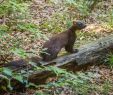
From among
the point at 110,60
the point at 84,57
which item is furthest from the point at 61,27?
the point at 84,57

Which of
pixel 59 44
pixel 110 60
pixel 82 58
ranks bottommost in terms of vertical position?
pixel 110 60

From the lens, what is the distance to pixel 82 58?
6.21 m

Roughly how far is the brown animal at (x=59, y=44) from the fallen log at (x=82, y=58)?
0.13 metres

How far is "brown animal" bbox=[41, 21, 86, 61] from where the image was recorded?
586 cm

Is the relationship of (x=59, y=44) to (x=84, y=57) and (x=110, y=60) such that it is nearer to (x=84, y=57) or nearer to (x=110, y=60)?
(x=84, y=57)

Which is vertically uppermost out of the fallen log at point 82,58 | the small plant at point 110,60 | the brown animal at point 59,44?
the brown animal at point 59,44

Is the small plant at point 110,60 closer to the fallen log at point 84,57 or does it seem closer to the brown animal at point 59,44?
the fallen log at point 84,57

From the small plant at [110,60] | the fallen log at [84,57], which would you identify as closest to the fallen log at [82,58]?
the fallen log at [84,57]

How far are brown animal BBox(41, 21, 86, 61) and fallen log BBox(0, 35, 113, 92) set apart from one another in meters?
0.13

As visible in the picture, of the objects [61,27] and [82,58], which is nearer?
[82,58]

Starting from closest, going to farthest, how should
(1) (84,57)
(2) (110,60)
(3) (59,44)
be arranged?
(3) (59,44), (1) (84,57), (2) (110,60)

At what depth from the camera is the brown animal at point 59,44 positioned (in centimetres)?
586

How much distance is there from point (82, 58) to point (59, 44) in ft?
1.77

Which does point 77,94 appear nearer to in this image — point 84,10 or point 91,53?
point 91,53
